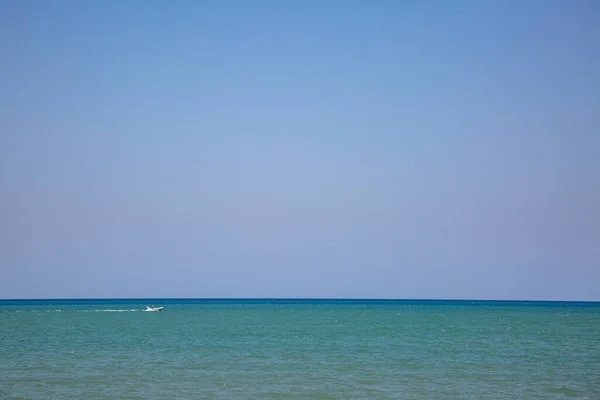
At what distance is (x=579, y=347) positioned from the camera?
146ft

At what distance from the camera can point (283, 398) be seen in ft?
81.4

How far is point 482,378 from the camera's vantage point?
29.5 m

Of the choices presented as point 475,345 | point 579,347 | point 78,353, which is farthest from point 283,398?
point 579,347

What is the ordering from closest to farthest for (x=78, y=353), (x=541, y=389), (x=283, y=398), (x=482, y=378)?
1. (x=283, y=398)
2. (x=541, y=389)
3. (x=482, y=378)
4. (x=78, y=353)

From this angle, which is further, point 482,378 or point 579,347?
point 579,347

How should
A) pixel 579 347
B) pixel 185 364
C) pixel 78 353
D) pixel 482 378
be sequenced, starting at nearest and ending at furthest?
pixel 482 378
pixel 185 364
pixel 78 353
pixel 579 347

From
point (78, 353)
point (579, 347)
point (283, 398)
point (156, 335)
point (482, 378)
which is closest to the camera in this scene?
point (283, 398)

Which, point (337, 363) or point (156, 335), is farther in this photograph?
point (156, 335)

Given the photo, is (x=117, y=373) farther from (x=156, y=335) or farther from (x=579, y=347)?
(x=579, y=347)

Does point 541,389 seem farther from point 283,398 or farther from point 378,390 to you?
point 283,398

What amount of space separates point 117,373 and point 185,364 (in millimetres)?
4315

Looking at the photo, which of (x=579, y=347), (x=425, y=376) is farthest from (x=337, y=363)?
(x=579, y=347)

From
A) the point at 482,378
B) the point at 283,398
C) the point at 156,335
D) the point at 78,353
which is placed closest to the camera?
the point at 283,398

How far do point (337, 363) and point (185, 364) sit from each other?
7900 millimetres
